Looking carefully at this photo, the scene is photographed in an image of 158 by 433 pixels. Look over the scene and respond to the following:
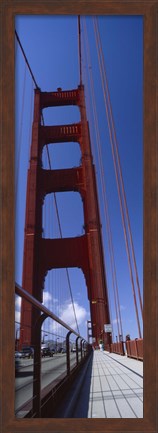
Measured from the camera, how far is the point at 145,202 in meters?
1.48

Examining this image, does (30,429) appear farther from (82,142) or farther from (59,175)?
(82,142)

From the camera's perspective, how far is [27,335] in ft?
4.71

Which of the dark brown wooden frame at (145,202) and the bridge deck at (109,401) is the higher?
the dark brown wooden frame at (145,202)

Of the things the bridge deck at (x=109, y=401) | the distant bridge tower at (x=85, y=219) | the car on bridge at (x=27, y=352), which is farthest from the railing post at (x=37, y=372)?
the distant bridge tower at (x=85, y=219)

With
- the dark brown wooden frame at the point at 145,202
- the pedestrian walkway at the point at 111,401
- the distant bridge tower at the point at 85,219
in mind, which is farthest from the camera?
the distant bridge tower at the point at 85,219

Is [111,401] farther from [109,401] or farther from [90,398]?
[90,398]

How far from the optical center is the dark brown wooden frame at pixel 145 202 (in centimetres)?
135

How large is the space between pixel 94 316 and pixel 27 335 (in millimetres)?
10916

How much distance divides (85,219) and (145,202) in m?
10.3

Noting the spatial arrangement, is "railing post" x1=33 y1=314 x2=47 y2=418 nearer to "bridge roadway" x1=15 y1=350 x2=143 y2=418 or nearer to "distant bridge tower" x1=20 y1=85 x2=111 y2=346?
"bridge roadway" x1=15 y1=350 x2=143 y2=418

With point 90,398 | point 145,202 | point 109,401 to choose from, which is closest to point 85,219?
point 90,398

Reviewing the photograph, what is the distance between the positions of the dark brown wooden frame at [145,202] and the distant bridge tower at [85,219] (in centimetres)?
855

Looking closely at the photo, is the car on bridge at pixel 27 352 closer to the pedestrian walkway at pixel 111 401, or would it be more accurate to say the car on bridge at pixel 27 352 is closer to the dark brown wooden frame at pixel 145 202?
the dark brown wooden frame at pixel 145 202

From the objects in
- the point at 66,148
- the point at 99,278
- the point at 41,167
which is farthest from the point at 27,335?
the point at 66,148
